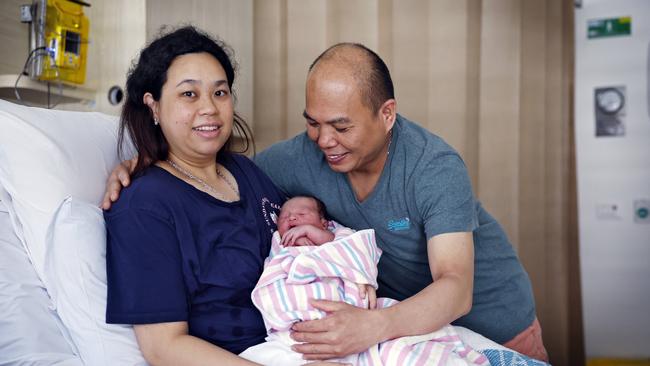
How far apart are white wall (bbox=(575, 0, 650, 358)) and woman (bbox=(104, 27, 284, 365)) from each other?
210 cm

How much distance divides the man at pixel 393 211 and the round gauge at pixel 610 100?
1622 mm

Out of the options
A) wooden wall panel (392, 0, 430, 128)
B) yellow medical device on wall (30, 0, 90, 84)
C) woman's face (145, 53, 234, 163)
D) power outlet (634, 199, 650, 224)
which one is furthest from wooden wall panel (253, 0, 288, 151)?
power outlet (634, 199, 650, 224)

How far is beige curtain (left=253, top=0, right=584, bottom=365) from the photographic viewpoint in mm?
2576

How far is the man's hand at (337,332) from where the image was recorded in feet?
3.67

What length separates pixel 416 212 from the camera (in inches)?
56.8

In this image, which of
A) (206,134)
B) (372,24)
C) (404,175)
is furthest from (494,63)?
(206,134)

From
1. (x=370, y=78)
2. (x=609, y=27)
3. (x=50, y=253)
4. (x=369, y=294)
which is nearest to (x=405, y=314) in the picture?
(x=369, y=294)

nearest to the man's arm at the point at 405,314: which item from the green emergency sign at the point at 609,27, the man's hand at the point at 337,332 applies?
the man's hand at the point at 337,332

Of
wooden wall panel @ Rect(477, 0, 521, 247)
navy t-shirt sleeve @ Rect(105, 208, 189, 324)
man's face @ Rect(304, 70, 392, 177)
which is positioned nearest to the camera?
navy t-shirt sleeve @ Rect(105, 208, 189, 324)

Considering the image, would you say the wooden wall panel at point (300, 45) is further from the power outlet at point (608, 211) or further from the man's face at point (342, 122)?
the power outlet at point (608, 211)

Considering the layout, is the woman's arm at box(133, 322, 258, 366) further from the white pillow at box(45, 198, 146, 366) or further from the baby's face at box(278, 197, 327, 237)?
the baby's face at box(278, 197, 327, 237)

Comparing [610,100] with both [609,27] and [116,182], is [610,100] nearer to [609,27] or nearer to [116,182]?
[609,27]

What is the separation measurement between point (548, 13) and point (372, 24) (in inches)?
32.2

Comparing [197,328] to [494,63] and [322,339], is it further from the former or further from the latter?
[494,63]
